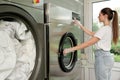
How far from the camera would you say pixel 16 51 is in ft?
4.29

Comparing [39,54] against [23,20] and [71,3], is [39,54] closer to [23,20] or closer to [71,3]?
[23,20]

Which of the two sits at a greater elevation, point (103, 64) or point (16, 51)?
point (16, 51)

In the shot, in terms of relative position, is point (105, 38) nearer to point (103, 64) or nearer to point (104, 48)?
point (104, 48)

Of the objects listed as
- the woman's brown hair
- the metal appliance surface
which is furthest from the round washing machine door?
the woman's brown hair

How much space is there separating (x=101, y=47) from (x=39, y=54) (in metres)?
0.86

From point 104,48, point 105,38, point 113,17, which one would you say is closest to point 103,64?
point 104,48

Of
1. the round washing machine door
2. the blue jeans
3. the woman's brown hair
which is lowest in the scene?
the blue jeans

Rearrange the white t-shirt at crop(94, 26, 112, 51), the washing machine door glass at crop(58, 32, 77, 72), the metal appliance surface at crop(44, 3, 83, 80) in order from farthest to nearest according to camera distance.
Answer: the white t-shirt at crop(94, 26, 112, 51)
the washing machine door glass at crop(58, 32, 77, 72)
the metal appliance surface at crop(44, 3, 83, 80)

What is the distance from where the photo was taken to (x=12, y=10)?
1117mm

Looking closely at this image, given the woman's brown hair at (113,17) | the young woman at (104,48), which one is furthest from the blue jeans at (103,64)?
the woman's brown hair at (113,17)

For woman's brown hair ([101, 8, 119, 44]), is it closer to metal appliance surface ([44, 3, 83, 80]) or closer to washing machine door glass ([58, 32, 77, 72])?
metal appliance surface ([44, 3, 83, 80])

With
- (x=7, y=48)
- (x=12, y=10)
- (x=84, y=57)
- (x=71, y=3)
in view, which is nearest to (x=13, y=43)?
(x=7, y=48)

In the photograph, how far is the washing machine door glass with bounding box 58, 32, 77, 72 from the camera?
1.73 m

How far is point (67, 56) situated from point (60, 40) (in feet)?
1.12
